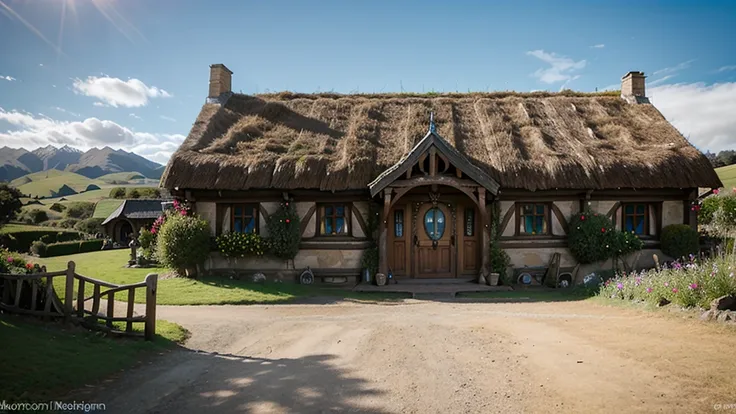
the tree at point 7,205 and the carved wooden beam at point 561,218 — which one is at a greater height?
the tree at point 7,205

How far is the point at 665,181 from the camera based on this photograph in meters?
14.0

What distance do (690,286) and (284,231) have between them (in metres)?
10.3

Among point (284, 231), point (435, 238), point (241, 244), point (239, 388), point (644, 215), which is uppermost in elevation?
point (644, 215)

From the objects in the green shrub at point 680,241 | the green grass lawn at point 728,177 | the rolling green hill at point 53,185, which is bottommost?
the green shrub at point 680,241

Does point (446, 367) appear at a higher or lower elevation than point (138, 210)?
lower

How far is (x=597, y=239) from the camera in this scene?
13898 mm

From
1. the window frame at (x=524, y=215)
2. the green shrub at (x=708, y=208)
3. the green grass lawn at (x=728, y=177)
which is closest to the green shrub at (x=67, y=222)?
the window frame at (x=524, y=215)

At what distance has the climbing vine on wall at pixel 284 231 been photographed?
1391 centimetres

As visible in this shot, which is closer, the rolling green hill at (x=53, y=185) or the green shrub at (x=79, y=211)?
the green shrub at (x=79, y=211)

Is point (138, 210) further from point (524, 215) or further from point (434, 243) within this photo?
point (524, 215)

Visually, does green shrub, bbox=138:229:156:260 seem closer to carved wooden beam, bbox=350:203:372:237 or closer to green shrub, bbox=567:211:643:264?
carved wooden beam, bbox=350:203:372:237

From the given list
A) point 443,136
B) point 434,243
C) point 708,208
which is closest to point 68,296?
point 434,243

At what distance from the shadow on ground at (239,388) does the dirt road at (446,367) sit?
0.05 ft

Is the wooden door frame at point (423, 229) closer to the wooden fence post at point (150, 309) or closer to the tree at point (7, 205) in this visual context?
the wooden fence post at point (150, 309)
